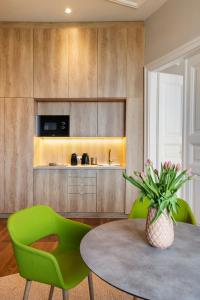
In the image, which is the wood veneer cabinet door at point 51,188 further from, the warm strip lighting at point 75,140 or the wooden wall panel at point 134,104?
the wooden wall panel at point 134,104

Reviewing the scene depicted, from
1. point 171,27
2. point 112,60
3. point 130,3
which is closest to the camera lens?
point 171,27

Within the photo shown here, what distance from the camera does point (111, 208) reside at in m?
4.46

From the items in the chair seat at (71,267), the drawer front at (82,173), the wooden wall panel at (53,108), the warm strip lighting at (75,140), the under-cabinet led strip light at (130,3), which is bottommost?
the chair seat at (71,267)

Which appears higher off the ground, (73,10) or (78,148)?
(73,10)

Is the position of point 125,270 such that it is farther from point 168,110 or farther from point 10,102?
point 10,102

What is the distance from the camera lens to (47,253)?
55.2 inches

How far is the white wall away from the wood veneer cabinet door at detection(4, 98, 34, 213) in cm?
208

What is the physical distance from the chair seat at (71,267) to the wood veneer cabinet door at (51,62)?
9.83ft

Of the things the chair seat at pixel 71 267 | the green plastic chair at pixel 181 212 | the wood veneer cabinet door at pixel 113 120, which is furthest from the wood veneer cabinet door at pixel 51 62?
the chair seat at pixel 71 267

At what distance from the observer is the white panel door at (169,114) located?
4219mm

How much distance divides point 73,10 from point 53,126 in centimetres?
183

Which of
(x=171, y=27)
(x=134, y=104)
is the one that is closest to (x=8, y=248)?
(x=134, y=104)

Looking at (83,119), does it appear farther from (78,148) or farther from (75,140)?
(78,148)

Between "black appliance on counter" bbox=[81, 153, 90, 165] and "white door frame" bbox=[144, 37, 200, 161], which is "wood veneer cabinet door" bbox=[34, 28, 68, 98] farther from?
"white door frame" bbox=[144, 37, 200, 161]
